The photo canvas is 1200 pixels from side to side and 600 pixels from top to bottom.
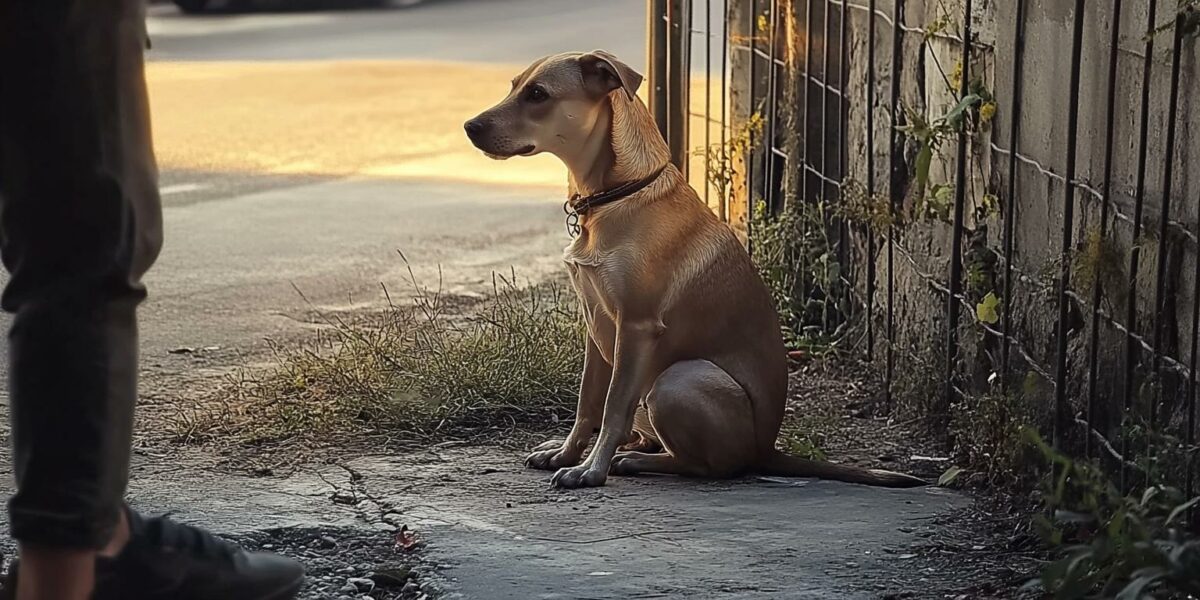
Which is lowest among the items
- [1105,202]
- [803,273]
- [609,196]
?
[803,273]

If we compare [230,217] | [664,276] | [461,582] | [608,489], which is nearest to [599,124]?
[664,276]

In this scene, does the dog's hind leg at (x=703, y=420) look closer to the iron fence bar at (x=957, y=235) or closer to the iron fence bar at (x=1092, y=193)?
the iron fence bar at (x=957, y=235)

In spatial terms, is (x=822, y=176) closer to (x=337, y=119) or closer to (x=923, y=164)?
(x=923, y=164)

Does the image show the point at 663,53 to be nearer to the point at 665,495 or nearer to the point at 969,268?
the point at 969,268

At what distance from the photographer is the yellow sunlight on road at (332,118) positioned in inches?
409

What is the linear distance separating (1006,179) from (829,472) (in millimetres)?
916

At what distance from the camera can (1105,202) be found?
378 cm

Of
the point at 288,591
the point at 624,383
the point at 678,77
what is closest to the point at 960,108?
the point at 624,383

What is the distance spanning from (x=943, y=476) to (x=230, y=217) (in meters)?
5.35

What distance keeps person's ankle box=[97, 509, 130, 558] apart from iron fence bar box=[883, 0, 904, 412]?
3.04m

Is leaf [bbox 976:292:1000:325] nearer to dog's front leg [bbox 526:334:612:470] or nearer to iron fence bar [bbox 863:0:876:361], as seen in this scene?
iron fence bar [bbox 863:0:876:361]

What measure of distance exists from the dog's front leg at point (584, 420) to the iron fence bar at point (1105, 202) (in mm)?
1347

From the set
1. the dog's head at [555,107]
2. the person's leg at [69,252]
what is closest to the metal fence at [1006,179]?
the dog's head at [555,107]

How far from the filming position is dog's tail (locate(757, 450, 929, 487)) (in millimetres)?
4395
